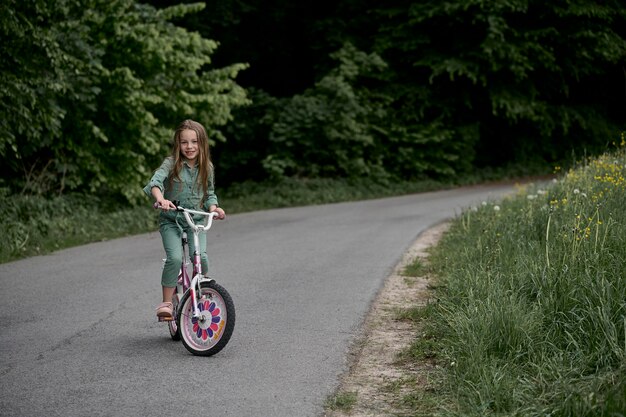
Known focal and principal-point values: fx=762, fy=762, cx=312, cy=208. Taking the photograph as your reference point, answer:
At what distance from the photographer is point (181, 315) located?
6199mm

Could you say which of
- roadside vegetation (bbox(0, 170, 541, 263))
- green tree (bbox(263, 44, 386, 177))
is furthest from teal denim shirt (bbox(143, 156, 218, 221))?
green tree (bbox(263, 44, 386, 177))

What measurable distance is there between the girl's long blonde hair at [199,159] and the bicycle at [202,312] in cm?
34

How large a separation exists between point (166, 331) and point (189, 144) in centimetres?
174

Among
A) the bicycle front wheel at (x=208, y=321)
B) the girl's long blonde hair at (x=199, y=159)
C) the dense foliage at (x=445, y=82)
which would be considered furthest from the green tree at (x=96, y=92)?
the bicycle front wheel at (x=208, y=321)

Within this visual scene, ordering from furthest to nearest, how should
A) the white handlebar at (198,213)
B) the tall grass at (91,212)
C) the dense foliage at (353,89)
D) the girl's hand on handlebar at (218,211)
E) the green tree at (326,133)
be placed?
the green tree at (326,133) → the dense foliage at (353,89) → the tall grass at (91,212) → the girl's hand on handlebar at (218,211) → the white handlebar at (198,213)

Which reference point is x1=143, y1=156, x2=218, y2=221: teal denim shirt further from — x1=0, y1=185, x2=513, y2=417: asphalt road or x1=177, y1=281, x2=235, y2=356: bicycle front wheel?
x1=0, y1=185, x2=513, y2=417: asphalt road

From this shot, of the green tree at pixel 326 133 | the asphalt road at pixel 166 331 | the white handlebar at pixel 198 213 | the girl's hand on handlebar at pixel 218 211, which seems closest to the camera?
the asphalt road at pixel 166 331

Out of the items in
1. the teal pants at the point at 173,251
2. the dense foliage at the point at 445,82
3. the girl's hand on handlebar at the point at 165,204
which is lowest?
the teal pants at the point at 173,251

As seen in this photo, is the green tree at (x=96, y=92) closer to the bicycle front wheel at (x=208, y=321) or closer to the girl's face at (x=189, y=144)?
the girl's face at (x=189, y=144)

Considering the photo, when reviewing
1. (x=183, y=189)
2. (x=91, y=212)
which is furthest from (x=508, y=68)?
(x=183, y=189)

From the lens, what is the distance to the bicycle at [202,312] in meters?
5.98

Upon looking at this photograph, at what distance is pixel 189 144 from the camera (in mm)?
6449

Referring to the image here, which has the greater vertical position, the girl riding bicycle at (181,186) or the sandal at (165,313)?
the girl riding bicycle at (181,186)

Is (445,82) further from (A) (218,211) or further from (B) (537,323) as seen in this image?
(B) (537,323)
